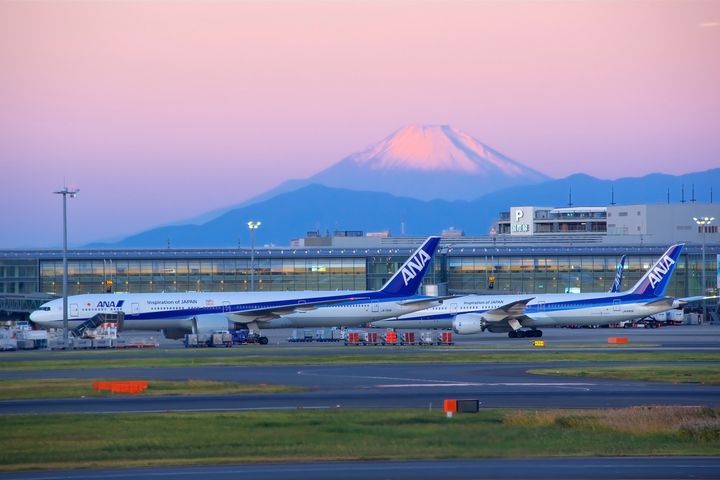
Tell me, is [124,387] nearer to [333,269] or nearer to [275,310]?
[275,310]

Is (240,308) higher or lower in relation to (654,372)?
higher

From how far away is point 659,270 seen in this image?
93.6 meters

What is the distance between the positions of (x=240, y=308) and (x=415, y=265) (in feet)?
43.4

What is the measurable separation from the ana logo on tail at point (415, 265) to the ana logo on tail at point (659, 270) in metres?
18.4


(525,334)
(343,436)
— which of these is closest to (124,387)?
(343,436)

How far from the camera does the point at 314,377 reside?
2018 inches

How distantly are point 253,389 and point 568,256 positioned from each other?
100988mm

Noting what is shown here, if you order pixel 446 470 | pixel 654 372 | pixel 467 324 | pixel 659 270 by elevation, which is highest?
pixel 659 270

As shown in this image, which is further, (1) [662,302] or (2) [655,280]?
(2) [655,280]

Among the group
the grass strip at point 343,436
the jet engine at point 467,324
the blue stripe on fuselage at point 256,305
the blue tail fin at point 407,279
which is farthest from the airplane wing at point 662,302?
the grass strip at point 343,436

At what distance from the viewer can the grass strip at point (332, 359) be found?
6016 centimetres

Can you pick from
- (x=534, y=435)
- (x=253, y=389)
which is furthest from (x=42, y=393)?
(x=534, y=435)

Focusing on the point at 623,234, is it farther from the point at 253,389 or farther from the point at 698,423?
the point at 698,423

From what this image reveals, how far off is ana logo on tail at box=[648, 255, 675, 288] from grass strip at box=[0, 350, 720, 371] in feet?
88.1
